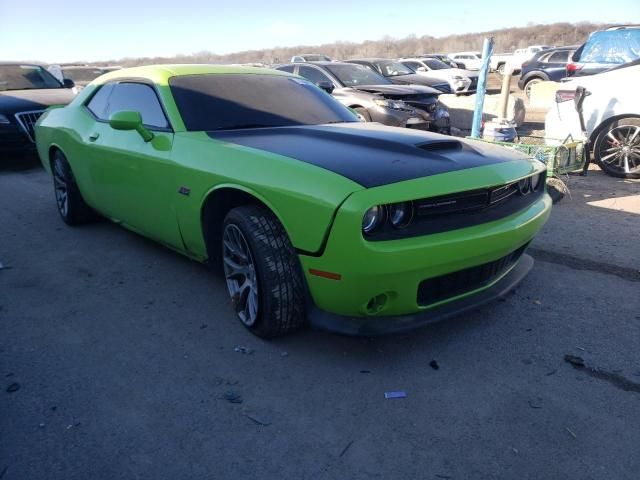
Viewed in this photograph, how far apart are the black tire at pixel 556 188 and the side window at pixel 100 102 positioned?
455 cm

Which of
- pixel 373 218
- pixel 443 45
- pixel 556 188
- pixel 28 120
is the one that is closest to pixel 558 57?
pixel 556 188

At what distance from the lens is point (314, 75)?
10.1 meters

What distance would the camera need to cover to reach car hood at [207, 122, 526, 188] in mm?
2602

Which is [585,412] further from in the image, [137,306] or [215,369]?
[137,306]

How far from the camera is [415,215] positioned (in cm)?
254

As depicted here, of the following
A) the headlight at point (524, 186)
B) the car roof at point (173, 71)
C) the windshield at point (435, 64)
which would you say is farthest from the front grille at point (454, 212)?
the windshield at point (435, 64)

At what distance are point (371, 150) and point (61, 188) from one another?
12.1 feet

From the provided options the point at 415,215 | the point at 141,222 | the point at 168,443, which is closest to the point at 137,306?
the point at 141,222

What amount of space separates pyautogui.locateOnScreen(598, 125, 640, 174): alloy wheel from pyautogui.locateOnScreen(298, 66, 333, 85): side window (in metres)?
5.03

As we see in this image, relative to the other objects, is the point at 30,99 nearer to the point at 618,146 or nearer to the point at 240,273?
the point at 240,273

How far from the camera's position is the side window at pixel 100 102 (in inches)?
177

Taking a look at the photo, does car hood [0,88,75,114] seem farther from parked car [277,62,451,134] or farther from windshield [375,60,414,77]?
windshield [375,60,414,77]

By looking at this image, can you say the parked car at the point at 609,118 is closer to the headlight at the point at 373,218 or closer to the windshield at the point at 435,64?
the headlight at the point at 373,218

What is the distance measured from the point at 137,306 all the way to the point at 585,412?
2692 millimetres
